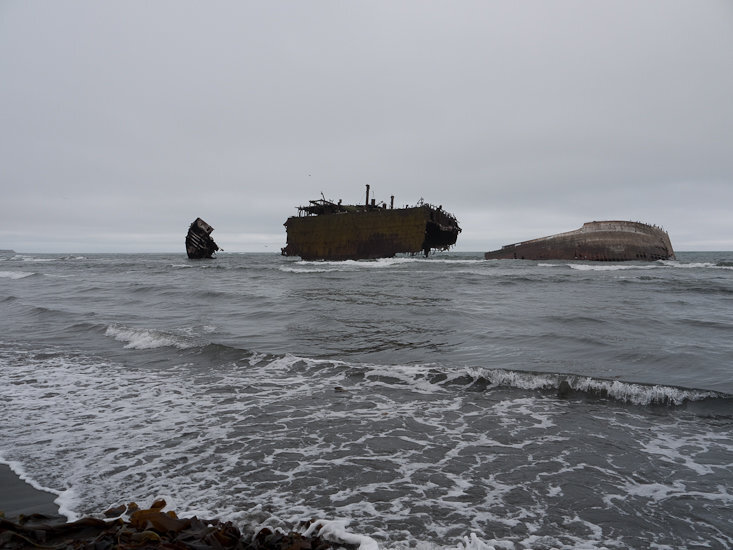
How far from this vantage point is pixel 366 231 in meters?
42.3

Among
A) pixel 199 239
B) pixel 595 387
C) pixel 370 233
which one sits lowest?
pixel 595 387

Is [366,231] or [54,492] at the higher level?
[366,231]

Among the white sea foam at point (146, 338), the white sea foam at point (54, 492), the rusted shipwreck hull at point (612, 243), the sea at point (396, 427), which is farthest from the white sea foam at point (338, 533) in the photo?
the rusted shipwreck hull at point (612, 243)

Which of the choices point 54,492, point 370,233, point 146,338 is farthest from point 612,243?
point 54,492

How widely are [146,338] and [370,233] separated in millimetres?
33690

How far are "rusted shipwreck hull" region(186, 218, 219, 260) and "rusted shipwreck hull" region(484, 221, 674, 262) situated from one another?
42348 mm

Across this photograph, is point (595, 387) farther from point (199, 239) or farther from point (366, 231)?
point (199, 239)

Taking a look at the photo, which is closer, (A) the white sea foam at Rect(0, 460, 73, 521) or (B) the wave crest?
(A) the white sea foam at Rect(0, 460, 73, 521)

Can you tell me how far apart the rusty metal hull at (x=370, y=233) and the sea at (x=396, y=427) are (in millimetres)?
28744

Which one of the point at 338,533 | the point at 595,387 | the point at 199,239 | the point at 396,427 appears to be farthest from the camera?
the point at 199,239

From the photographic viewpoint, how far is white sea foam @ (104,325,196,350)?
29.0ft

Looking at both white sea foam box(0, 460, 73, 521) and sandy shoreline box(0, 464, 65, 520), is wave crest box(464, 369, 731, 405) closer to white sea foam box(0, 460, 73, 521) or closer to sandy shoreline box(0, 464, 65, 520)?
white sea foam box(0, 460, 73, 521)

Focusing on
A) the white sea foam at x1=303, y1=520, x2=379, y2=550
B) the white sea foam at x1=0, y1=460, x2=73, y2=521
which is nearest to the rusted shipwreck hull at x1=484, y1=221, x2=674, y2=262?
the white sea foam at x1=303, y1=520, x2=379, y2=550

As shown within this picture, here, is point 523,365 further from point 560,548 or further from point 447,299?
point 447,299
